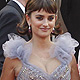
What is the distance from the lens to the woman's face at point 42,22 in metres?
2.64

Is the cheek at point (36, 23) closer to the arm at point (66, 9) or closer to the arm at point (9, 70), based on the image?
the arm at point (9, 70)

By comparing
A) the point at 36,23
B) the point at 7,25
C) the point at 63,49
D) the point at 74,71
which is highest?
the point at 36,23

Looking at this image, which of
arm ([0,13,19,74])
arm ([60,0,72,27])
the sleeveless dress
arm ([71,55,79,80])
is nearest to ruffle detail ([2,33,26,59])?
the sleeveless dress

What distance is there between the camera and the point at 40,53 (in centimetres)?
274

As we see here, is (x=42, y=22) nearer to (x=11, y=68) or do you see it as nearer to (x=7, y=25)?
(x=11, y=68)

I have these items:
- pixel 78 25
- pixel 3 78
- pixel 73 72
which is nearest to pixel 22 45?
pixel 3 78

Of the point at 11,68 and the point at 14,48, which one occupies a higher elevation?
the point at 14,48

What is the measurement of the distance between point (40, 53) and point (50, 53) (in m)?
0.08

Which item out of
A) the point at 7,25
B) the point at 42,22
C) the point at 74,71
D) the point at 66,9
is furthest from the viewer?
the point at 66,9

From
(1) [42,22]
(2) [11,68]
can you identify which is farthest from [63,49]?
(2) [11,68]

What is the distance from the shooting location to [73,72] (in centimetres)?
285

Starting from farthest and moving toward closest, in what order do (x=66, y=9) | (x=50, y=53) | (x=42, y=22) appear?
(x=66, y=9) < (x=50, y=53) < (x=42, y=22)

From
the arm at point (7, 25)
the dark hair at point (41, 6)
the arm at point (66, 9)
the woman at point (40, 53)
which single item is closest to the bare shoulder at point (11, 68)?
the woman at point (40, 53)

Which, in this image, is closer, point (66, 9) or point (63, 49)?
point (63, 49)
